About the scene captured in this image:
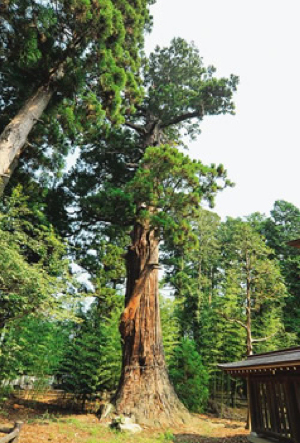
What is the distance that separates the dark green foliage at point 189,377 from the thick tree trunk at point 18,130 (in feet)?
30.0

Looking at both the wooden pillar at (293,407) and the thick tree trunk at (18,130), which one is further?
the thick tree trunk at (18,130)

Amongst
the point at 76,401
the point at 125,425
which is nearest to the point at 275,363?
the point at 125,425

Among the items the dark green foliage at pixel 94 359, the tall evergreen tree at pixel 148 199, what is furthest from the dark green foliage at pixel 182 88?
the dark green foliage at pixel 94 359

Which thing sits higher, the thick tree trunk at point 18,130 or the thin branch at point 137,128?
the thin branch at point 137,128

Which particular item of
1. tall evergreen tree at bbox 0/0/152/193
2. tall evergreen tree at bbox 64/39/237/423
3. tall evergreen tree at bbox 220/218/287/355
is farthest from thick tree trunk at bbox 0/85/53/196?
tall evergreen tree at bbox 220/218/287/355

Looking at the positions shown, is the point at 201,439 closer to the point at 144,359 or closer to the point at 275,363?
the point at 144,359

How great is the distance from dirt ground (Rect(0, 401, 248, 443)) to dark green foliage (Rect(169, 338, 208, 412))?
9.56ft

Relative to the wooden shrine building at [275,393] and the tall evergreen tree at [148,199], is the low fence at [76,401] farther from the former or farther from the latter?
the wooden shrine building at [275,393]

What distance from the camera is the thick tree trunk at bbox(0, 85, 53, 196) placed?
5.27 meters

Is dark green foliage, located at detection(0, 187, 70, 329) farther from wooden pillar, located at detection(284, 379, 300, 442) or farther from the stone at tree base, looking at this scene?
wooden pillar, located at detection(284, 379, 300, 442)

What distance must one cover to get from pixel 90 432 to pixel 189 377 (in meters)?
6.18

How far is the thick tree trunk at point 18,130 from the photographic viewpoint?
207 inches

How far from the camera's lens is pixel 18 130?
18.5 ft

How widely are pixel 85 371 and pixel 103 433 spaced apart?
3.22m
